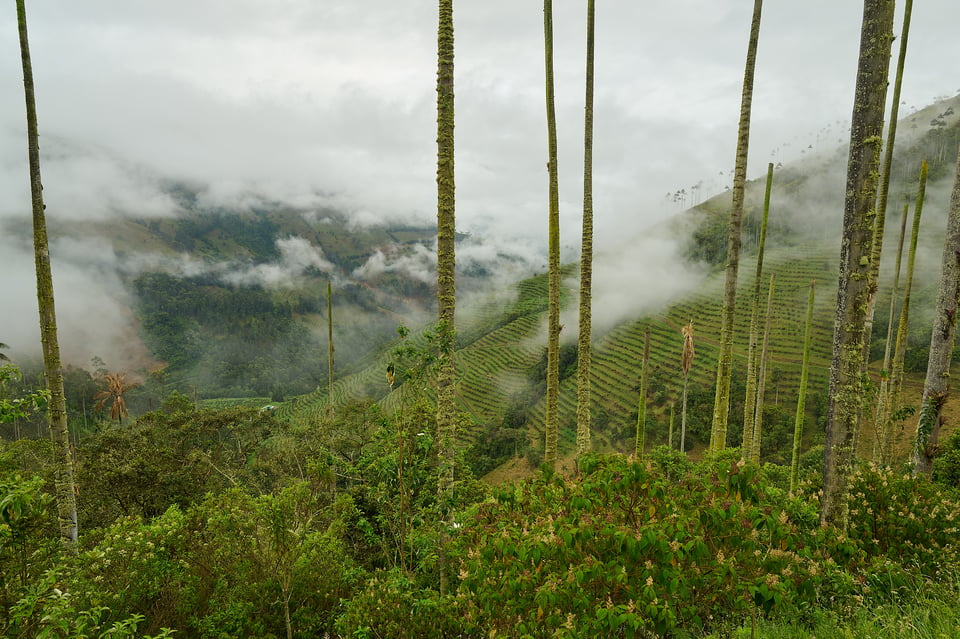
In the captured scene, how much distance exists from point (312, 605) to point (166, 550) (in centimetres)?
308

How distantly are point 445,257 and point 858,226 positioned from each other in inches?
188

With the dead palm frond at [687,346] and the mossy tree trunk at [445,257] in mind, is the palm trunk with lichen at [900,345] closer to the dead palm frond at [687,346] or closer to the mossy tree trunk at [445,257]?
the dead palm frond at [687,346]

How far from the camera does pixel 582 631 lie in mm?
3594

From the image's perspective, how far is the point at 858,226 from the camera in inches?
174

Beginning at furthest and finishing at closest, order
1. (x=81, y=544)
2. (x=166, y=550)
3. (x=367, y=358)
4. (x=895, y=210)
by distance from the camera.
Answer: (x=367, y=358), (x=895, y=210), (x=81, y=544), (x=166, y=550)

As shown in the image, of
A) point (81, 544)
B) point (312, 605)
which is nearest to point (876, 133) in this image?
point (312, 605)

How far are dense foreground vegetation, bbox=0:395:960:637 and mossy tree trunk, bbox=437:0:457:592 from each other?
0.61m

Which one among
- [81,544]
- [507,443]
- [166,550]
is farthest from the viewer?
[507,443]

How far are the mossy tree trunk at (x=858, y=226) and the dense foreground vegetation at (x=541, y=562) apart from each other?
111 centimetres

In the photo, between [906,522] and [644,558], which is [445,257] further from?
[906,522]

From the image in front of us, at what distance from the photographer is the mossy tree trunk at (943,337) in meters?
7.33

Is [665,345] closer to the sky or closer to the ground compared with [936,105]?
closer to the ground

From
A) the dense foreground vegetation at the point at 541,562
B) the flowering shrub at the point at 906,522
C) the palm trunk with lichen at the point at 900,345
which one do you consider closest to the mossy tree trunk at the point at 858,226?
the dense foreground vegetation at the point at 541,562

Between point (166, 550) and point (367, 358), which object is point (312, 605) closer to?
point (166, 550)
